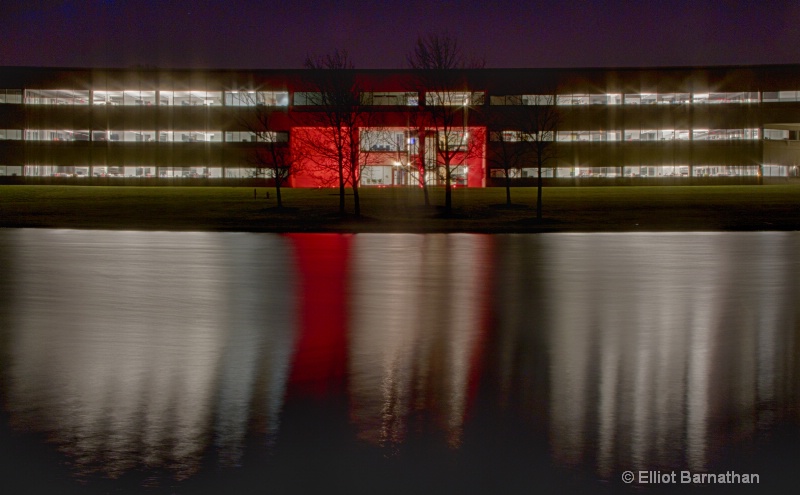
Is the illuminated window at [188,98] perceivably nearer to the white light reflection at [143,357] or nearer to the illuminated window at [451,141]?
the illuminated window at [451,141]

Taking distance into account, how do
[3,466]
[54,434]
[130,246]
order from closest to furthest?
[3,466], [54,434], [130,246]

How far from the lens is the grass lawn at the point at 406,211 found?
37094mm

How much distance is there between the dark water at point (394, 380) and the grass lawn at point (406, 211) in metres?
18.8

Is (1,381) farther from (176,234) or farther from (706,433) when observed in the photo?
(176,234)

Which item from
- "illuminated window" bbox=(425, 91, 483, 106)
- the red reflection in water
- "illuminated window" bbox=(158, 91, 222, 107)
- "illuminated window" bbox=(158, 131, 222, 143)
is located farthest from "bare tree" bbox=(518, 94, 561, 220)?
"illuminated window" bbox=(158, 131, 222, 143)

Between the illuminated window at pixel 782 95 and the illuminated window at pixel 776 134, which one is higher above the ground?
the illuminated window at pixel 782 95

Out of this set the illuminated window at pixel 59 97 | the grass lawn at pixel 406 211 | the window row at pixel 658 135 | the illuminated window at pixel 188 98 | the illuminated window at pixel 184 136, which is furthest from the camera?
the illuminated window at pixel 188 98

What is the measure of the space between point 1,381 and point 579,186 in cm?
7454

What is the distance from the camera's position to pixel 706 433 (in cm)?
691

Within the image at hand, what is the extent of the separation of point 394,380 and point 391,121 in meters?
72.7

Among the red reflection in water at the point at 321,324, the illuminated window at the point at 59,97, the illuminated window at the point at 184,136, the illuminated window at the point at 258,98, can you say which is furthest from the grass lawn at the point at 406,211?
the illuminated window at the point at 258,98

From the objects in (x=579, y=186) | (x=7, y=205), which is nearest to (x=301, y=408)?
(x=7, y=205)

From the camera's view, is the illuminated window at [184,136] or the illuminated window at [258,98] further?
the illuminated window at [184,136]

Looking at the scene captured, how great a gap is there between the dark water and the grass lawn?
61.6ft
